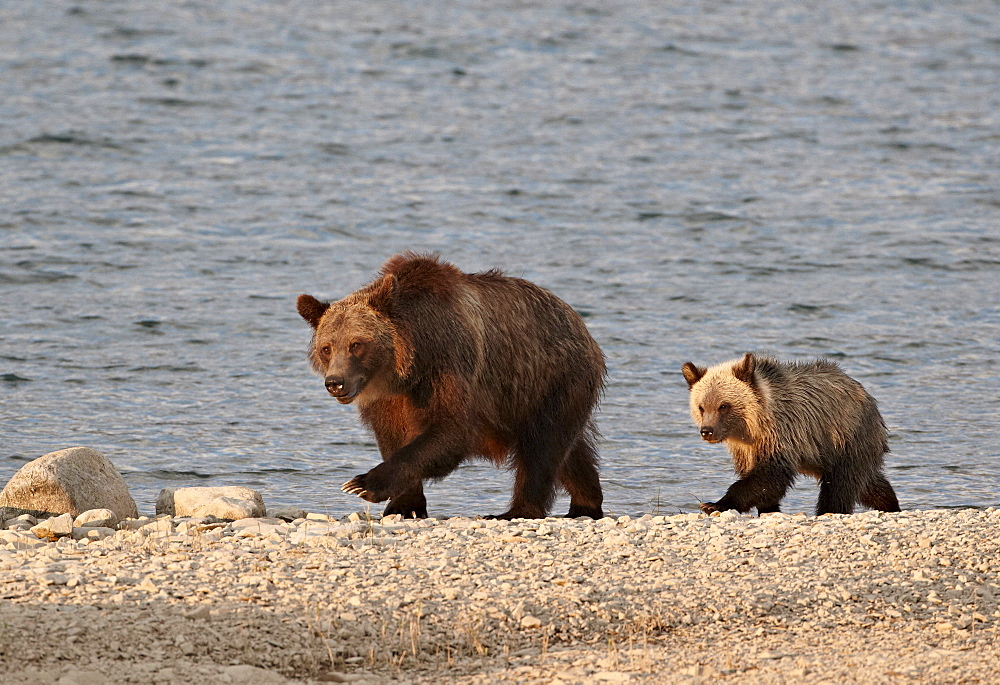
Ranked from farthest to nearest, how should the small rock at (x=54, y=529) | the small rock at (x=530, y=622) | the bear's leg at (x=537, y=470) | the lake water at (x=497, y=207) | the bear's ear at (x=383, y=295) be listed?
1. the lake water at (x=497, y=207)
2. the bear's leg at (x=537, y=470)
3. the bear's ear at (x=383, y=295)
4. the small rock at (x=54, y=529)
5. the small rock at (x=530, y=622)

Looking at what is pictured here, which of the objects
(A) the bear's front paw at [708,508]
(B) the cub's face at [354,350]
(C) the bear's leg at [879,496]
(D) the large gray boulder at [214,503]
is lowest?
(C) the bear's leg at [879,496]

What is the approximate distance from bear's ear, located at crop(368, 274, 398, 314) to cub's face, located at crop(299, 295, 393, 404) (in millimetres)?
40

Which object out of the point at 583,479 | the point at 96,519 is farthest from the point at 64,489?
the point at 583,479

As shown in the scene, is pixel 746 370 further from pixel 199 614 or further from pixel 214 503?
pixel 199 614

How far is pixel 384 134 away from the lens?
88.8 ft

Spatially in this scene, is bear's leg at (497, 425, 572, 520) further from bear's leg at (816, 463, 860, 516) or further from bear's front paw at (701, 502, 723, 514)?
bear's leg at (816, 463, 860, 516)

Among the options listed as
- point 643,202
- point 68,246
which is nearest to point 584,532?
point 68,246

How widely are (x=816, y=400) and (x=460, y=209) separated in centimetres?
1321

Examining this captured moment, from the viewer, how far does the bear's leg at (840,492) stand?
9.52 meters

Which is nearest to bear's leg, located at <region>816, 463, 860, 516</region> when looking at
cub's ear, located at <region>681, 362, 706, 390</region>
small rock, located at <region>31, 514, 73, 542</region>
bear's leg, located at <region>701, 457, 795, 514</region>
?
bear's leg, located at <region>701, 457, 795, 514</region>

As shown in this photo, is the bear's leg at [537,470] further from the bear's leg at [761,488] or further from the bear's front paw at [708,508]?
the bear's leg at [761,488]

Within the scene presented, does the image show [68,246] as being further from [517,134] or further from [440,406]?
[440,406]

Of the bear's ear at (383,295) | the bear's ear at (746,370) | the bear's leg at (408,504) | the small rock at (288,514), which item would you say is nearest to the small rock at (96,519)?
the small rock at (288,514)

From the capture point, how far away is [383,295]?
8398 millimetres
